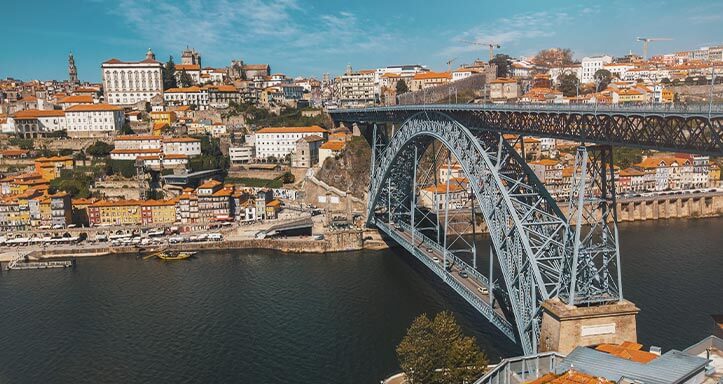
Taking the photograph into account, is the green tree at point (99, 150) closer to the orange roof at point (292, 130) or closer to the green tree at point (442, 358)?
the orange roof at point (292, 130)

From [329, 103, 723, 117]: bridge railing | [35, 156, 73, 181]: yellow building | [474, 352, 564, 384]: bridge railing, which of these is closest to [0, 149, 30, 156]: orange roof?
[35, 156, 73, 181]: yellow building

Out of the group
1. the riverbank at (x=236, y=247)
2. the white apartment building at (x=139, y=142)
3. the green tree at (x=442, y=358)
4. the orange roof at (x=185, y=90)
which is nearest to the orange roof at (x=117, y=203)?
the riverbank at (x=236, y=247)

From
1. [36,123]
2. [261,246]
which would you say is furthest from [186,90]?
[261,246]

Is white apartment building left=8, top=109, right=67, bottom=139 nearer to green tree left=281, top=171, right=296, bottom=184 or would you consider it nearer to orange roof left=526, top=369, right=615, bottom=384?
green tree left=281, top=171, right=296, bottom=184

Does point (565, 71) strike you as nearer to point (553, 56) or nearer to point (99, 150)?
point (553, 56)

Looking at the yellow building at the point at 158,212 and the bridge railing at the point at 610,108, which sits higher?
the bridge railing at the point at 610,108

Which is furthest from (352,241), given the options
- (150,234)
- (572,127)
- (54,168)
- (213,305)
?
(54,168)
